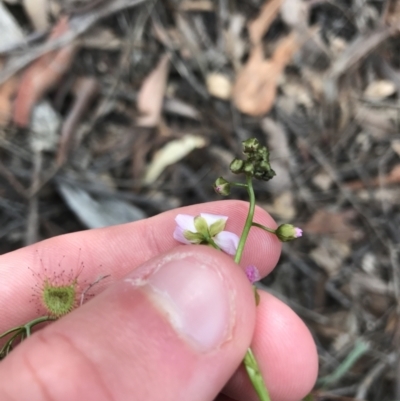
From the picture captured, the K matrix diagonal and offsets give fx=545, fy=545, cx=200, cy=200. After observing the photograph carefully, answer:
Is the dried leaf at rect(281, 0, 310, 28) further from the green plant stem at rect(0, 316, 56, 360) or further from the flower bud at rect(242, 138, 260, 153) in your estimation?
the green plant stem at rect(0, 316, 56, 360)

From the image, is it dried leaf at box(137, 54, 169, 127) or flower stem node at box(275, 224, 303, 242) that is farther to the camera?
dried leaf at box(137, 54, 169, 127)

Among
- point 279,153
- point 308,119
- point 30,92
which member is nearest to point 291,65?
point 308,119

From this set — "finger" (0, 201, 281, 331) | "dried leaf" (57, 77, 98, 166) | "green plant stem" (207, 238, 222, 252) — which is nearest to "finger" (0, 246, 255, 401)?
"green plant stem" (207, 238, 222, 252)

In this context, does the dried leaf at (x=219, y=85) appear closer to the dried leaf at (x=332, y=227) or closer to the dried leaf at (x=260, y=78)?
the dried leaf at (x=260, y=78)

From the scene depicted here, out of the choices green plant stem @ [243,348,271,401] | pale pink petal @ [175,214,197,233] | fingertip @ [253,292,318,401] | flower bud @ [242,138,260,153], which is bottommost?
fingertip @ [253,292,318,401]

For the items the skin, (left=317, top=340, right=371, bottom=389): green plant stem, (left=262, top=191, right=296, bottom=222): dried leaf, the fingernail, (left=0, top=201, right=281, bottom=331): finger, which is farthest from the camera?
(left=262, top=191, right=296, bottom=222): dried leaf

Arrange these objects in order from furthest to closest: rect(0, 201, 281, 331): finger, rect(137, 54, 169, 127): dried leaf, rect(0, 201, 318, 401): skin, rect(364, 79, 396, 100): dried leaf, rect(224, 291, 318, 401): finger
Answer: rect(364, 79, 396, 100): dried leaf < rect(137, 54, 169, 127): dried leaf < rect(0, 201, 281, 331): finger < rect(224, 291, 318, 401): finger < rect(0, 201, 318, 401): skin

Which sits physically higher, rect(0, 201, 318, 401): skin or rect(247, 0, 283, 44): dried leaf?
rect(0, 201, 318, 401): skin
